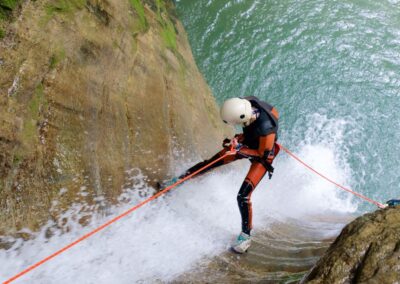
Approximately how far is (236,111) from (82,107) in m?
2.07

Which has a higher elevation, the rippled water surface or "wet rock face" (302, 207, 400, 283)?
the rippled water surface

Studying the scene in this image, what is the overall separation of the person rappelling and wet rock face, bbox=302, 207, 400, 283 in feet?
6.09

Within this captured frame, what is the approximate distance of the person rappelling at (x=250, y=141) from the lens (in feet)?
16.6

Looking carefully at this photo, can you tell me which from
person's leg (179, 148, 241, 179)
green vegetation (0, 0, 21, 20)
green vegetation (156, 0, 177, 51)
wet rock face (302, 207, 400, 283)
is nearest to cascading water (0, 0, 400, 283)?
person's leg (179, 148, 241, 179)

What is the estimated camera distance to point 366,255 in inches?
122

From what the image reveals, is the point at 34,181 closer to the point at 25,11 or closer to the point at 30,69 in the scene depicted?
the point at 30,69

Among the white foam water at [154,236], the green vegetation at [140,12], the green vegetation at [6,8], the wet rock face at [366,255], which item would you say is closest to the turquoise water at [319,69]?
the white foam water at [154,236]

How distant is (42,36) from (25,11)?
13.7 inches

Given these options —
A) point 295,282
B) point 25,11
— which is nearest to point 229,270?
point 295,282

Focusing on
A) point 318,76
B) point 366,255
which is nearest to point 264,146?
point 366,255

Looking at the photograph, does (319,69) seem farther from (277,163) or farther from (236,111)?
(236,111)

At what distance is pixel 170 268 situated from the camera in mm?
4551

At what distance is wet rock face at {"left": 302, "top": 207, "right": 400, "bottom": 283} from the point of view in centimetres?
287

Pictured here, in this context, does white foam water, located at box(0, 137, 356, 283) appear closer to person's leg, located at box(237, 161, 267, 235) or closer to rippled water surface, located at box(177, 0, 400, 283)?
person's leg, located at box(237, 161, 267, 235)
